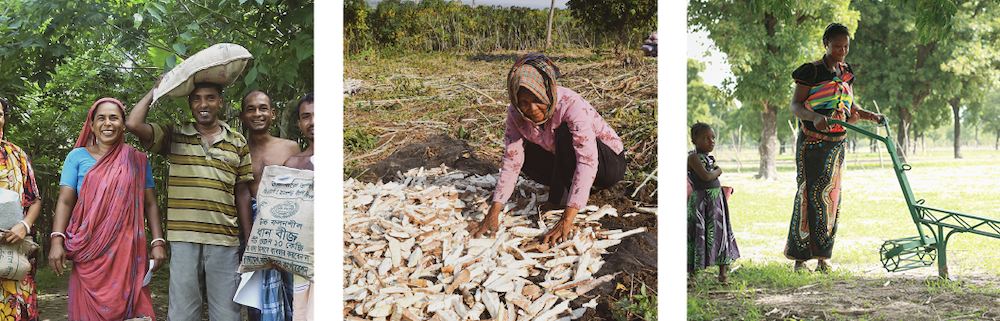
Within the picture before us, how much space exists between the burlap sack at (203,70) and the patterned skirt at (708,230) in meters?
2.67

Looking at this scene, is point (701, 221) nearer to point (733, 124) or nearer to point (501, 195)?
point (501, 195)

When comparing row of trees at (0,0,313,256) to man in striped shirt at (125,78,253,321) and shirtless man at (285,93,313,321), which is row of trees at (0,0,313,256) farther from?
man in striped shirt at (125,78,253,321)

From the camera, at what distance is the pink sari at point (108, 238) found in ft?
9.38

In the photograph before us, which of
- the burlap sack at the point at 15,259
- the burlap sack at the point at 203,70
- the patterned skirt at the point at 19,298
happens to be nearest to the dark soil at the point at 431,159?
the burlap sack at the point at 203,70

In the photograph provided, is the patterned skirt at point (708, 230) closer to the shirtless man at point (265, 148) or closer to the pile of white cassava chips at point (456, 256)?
the pile of white cassava chips at point (456, 256)

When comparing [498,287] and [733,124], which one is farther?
[733,124]

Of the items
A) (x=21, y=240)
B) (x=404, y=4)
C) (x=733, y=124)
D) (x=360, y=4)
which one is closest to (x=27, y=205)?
(x=21, y=240)

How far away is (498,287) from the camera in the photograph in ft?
9.63

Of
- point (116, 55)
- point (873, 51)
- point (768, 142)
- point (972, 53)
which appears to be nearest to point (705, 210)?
point (116, 55)

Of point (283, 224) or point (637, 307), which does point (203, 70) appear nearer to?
point (283, 224)

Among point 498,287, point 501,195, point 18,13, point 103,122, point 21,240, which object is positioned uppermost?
point 18,13

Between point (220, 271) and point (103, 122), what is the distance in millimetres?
939

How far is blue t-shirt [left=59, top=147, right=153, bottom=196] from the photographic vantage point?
112 inches

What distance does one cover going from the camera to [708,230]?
3.47 m
